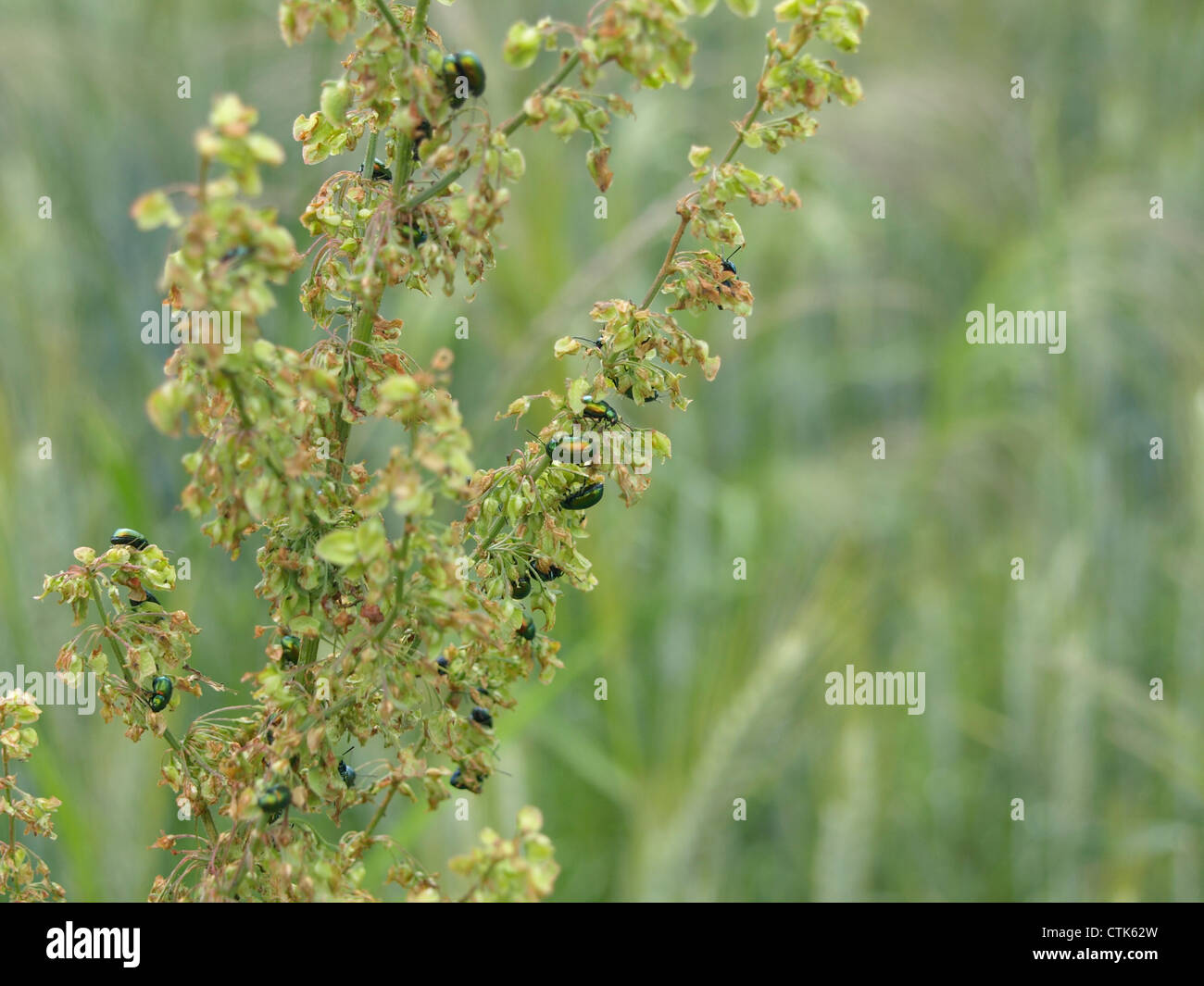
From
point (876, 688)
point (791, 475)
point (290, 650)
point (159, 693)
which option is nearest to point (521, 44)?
point (290, 650)

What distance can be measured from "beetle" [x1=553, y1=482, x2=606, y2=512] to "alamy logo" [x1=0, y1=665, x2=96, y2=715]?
1.43 meters

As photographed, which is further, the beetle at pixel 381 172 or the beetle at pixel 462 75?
the beetle at pixel 381 172

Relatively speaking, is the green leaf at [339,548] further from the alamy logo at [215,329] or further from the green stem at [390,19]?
the green stem at [390,19]

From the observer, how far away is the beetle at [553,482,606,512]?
109 cm

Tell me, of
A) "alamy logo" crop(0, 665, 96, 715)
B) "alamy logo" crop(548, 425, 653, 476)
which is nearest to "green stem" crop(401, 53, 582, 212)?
"alamy logo" crop(548, 425, 653, 476)

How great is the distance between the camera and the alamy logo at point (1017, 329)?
363 cm

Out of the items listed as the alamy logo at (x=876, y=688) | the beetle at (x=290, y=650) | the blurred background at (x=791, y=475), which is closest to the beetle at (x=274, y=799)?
the beetle at (x=290, y=650)

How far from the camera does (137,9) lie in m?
3.71

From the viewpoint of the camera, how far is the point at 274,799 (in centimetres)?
97

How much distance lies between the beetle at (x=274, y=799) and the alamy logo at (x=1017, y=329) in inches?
122
